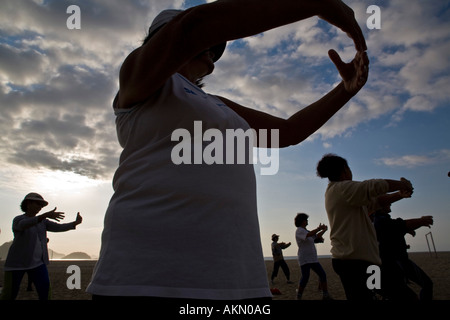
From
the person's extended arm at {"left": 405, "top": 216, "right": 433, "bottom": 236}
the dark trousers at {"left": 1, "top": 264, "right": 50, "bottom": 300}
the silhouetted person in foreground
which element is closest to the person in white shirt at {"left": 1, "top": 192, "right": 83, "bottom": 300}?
the dark trousers at {"left": 1, "top": 264, "right": 50, "bottom": 300}

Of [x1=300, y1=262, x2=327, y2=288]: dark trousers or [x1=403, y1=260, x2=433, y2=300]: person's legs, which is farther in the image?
[x1=300, y1=262, x2=327, y2=288]: dark trousers

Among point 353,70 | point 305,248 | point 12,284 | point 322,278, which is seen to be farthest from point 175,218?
point 305,248

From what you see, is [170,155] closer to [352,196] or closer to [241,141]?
[241,141]

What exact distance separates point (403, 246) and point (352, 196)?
7.66 feet

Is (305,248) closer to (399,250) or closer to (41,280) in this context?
(399,250)

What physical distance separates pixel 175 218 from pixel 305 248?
9.78 metres

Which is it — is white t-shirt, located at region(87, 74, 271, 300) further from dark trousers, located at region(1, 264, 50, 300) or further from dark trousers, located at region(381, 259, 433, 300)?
dark trousers, located at region(1, 264, 50, 300)

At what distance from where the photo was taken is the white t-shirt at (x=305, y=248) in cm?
984

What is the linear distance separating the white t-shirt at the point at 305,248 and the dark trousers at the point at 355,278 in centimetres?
602

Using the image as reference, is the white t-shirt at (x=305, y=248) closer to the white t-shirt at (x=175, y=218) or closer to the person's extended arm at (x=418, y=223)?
the person's extended arm at (x=418, y=223)

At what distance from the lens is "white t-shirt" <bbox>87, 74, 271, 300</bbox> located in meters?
0.97

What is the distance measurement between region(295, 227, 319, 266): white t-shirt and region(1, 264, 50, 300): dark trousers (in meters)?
7.06
